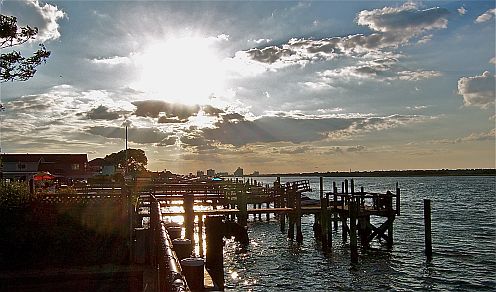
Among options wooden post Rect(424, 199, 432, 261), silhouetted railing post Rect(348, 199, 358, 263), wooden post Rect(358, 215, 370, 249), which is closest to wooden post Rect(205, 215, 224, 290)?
silhouetted railing post Rect(348, 199, 358, 263)

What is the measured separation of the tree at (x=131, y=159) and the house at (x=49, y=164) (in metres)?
21.3

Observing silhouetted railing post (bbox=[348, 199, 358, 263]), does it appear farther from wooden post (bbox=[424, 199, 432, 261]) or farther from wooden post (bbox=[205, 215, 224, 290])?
wooden post (bbox=[205, 215, 224, 290])

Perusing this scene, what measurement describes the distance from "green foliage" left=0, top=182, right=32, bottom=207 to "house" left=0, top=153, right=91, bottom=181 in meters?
64.6

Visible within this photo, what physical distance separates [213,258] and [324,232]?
20.9 m

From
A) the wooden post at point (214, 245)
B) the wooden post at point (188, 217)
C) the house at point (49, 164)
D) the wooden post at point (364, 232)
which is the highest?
the house at point (49, 164)

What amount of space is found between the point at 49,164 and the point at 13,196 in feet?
236

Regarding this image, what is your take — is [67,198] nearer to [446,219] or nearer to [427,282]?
[427,282]

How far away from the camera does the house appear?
7888cm

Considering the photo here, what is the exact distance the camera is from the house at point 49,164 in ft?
259

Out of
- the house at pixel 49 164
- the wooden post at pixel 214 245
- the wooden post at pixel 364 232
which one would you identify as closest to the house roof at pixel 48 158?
the house at pixel 49 164

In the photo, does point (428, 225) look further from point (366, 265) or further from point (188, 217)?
point (188, 217)

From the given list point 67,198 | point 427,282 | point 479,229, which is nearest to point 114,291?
point 67,198

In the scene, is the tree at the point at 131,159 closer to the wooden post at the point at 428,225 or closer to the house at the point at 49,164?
the house at the point at 49,164

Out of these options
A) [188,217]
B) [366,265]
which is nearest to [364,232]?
[366,265]
